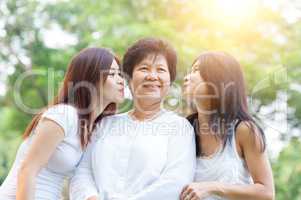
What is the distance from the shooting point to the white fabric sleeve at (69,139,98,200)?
161 centimetres

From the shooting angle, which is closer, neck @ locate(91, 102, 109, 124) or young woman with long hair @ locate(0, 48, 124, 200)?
young woman with long hair @ locate(0, 48, 124, 200)

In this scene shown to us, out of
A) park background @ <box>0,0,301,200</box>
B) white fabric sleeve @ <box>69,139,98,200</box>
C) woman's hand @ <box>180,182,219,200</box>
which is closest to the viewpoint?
woman's hand @ <box>180,182,219,200</box>

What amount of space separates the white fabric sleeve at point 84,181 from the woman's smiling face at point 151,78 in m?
0.27

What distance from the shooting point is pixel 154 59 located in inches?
66.8

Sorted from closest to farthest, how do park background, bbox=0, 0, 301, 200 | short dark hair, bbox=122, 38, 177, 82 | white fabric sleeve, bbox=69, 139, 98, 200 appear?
white fabric sleeve, bbox=69, 139, 98, 200
short dark hair, bbox=122, 38, 177, 82
park background, bbox=0, 0, 301, 200

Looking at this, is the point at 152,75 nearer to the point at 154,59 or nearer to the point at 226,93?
the point at 154,59

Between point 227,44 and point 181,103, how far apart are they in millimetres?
942

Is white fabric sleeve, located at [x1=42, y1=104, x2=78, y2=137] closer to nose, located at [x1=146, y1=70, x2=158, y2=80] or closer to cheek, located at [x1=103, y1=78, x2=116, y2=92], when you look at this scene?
cheek, located at [x1=103, y1=78, x2=116, y2=92]

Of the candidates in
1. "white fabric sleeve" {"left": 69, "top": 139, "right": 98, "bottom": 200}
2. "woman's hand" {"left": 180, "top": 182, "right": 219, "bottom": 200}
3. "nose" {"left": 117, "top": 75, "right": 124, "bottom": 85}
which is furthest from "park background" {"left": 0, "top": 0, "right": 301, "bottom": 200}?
"woman's hand" {"left": 180, "top": 182, "right": 219, "bottom": 200}

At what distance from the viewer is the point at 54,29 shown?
5.27m

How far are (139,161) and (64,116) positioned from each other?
31 centimetres

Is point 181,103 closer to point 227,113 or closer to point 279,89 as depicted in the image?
point 279,89

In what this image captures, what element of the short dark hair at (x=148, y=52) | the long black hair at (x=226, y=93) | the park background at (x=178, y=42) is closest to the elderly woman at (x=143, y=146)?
the short dark hair at (x=148, y=52)

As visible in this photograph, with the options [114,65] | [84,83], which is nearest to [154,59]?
[114,65]
